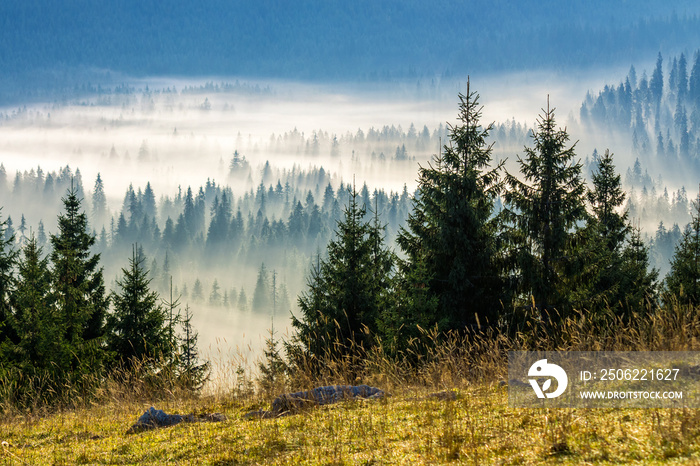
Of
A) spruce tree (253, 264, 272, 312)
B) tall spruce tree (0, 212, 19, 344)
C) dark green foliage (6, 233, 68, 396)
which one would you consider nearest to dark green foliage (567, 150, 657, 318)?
dark green foliage (6, 233, 68, 396)

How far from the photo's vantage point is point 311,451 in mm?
6090

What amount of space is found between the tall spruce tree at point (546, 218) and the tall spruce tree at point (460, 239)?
87 centimetres

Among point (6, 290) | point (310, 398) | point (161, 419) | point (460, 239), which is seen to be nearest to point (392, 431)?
point (310, 398)

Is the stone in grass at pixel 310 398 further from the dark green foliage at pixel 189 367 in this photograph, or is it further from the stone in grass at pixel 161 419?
the dark green foliage at pixel 189 367

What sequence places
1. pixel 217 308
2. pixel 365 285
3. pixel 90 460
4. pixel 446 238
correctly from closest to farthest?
pixel 90 460
pixel 446 238
pixel 365 285
pixel 217 308

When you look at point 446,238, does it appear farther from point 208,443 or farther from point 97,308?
point 97,308

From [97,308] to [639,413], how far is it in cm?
2741

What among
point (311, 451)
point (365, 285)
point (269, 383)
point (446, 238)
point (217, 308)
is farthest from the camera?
point (217, 308)

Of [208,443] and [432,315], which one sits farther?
[432,315]

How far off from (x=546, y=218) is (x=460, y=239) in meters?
3.32

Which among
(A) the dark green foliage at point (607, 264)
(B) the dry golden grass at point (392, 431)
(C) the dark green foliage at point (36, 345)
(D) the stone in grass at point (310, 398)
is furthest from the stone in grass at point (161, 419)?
(C) the dark green foliage at point (36, 345)

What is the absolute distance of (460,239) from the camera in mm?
18703

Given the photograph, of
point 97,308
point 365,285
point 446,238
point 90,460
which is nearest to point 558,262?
point 446,238

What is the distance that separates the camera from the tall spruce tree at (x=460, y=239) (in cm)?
1842
